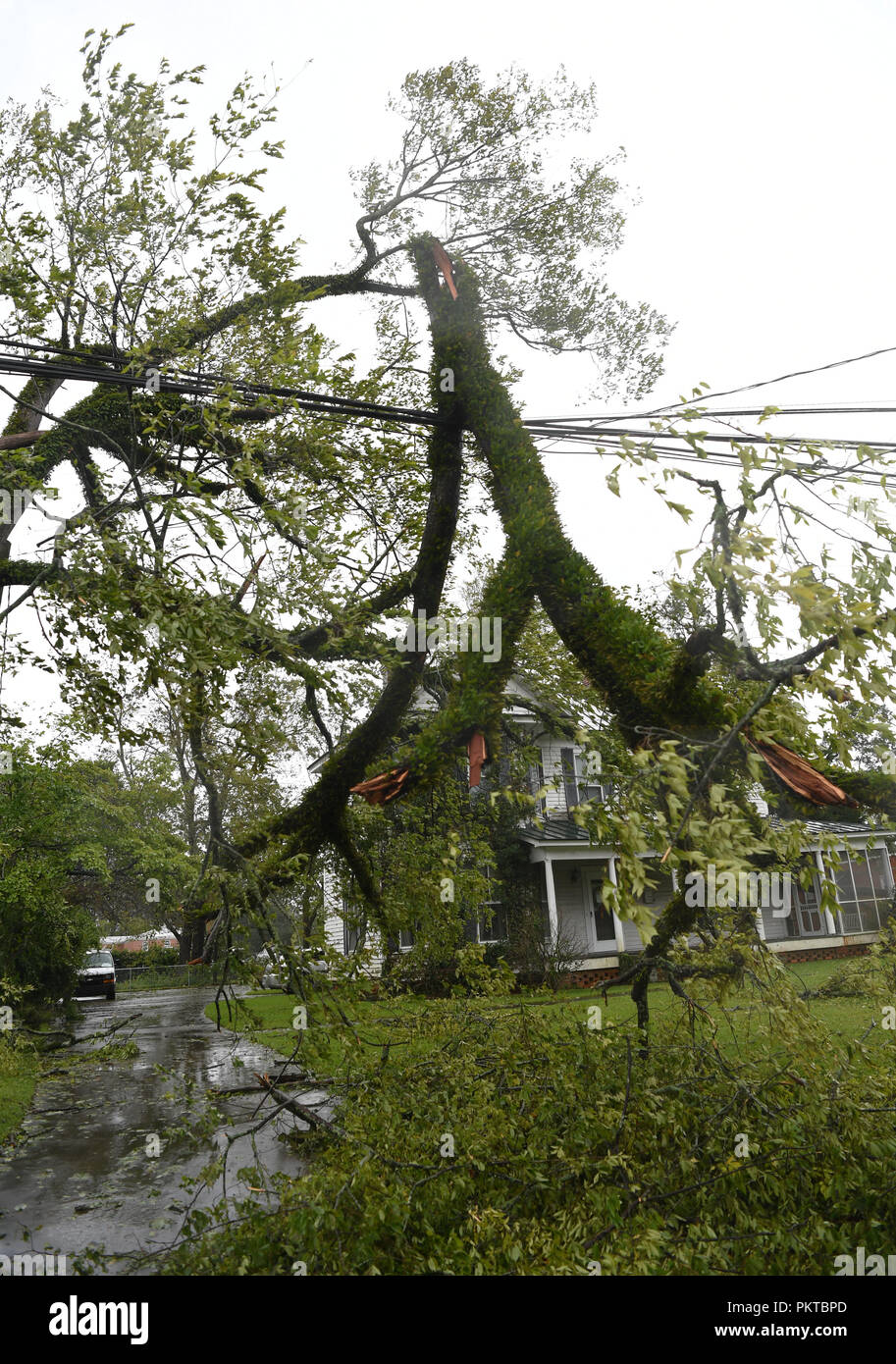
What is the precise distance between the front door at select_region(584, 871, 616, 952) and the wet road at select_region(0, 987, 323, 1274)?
11.2 m

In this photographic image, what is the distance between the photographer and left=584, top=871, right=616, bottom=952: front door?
2375cm

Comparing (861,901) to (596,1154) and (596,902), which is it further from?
(596,1154)

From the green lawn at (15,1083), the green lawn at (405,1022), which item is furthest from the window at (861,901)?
the green lawn at (15,1083)

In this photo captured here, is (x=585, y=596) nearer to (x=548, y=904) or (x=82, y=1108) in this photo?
(x=82, y=1108)

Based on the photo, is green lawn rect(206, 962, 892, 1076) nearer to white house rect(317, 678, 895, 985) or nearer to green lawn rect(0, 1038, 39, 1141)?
green lawn rect(0, 1038, 39, 1141)

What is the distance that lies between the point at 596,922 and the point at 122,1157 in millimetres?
17406

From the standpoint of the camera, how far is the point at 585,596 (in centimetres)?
644

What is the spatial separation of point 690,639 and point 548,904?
16.4 metres

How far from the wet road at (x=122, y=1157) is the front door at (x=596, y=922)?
11.2 m

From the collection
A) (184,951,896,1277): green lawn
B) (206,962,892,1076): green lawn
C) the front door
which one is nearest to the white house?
the front door

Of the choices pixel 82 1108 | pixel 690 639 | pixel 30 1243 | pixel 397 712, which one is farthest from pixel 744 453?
pixel 82 1108

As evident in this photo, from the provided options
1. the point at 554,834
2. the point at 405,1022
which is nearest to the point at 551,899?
the point at 554,834

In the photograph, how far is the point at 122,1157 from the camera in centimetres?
855

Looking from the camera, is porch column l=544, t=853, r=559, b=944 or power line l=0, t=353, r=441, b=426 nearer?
power line l=0, t=353, r=441, b=426
